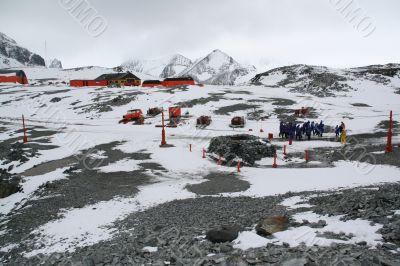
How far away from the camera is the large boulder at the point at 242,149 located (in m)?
20.0

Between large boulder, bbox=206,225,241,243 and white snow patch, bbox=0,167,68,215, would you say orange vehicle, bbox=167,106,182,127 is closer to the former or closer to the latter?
white snow patch, bbox=0,167,68,215

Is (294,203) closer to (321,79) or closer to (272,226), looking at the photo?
(272,226)

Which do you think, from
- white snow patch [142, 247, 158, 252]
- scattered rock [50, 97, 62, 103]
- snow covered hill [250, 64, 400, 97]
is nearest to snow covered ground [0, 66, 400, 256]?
white snow patch [142, 247, 158, 252]

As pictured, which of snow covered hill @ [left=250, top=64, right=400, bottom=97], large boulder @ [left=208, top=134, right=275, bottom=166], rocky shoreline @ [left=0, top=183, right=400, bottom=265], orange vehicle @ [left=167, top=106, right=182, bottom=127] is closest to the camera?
rocky shoreline @ [left=0, top=183, right=400, bottom=265]

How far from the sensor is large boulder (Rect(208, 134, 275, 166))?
2005cm

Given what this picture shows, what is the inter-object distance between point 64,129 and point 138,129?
8.82 m

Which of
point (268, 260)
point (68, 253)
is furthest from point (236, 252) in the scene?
point (68, 253)

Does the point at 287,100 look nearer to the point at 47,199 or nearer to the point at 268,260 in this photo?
the point at 47,199

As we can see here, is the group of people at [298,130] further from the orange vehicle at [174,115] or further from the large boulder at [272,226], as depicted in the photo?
the large boulder at [272,226]

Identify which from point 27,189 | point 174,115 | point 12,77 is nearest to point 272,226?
point 27,189

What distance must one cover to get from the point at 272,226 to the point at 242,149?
1210cm

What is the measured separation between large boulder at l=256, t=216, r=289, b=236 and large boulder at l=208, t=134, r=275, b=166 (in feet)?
35.7

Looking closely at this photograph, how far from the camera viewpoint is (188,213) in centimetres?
1173

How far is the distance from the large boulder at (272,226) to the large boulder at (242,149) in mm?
10868
